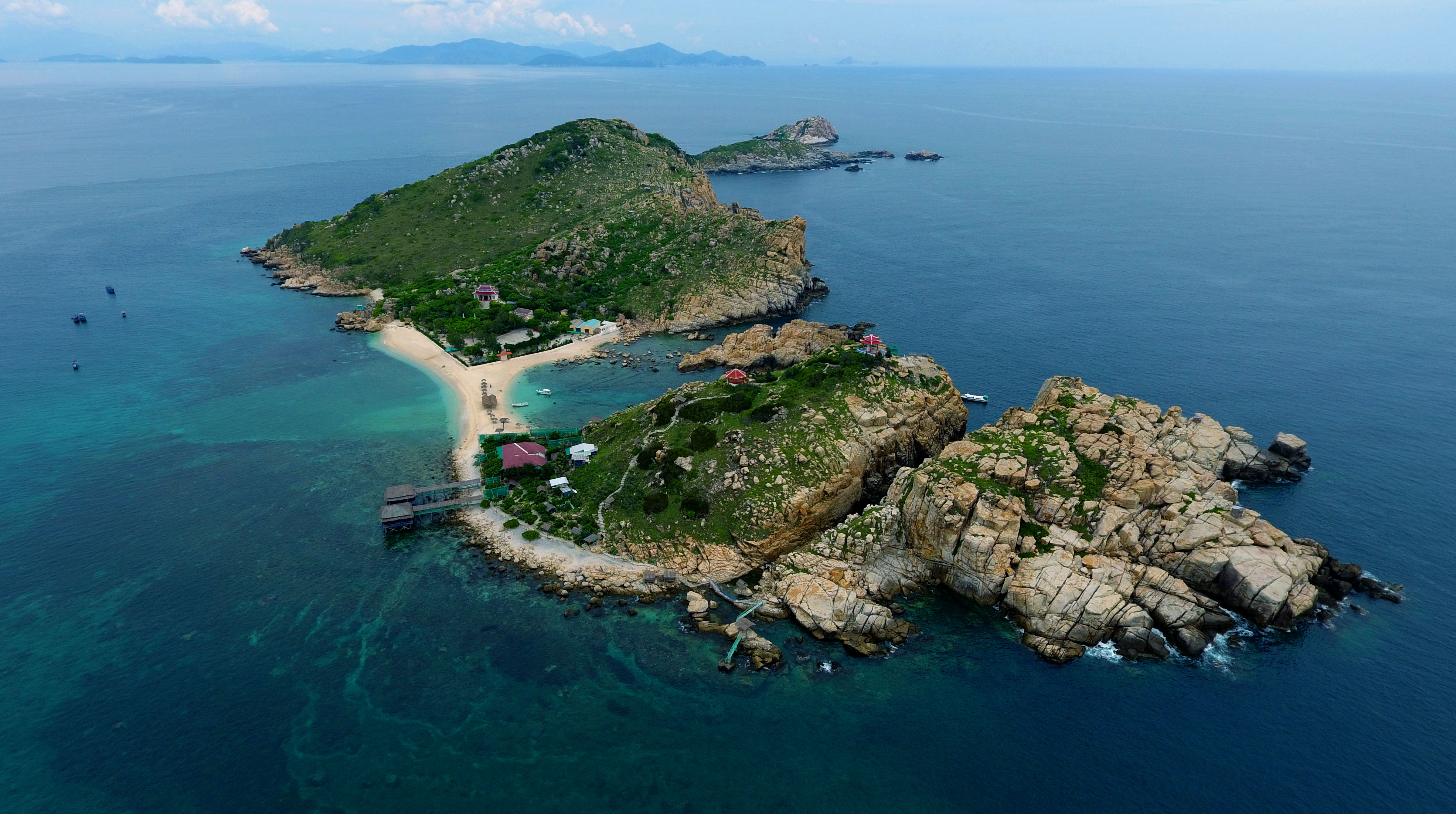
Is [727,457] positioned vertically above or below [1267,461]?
above

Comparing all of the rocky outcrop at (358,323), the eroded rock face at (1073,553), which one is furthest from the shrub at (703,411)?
the rocky outcrop at (358,323)

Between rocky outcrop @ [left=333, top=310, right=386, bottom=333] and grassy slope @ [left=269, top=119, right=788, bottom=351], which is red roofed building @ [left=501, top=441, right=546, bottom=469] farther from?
rocky outcrop @ [left=333, top=310, right=386, bottom=333]

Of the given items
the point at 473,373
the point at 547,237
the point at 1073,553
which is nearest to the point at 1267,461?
the point at 1073,553

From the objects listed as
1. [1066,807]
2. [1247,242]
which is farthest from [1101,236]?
[1066,807]

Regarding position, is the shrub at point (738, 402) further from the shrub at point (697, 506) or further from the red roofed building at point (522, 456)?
the red roofed building at point (522, 456)

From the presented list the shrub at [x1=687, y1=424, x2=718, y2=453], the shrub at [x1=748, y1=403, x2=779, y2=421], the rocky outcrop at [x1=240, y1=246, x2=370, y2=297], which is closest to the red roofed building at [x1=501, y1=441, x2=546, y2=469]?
the shrub at [x1=687, y1=424, x2=718, y2=453]

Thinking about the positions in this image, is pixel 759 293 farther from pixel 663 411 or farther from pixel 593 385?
pixel 663 411

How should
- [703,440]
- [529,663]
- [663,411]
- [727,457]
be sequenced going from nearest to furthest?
[529,663] → [727,457] → [703,440] → [663,411]

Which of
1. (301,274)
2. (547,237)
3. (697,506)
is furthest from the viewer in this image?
(547,237)
